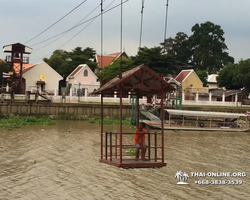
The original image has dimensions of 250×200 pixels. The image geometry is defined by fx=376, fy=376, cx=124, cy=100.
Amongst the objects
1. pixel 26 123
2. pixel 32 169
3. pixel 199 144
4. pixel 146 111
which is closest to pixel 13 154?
pixel 32 169

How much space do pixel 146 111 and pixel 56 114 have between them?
936 cm

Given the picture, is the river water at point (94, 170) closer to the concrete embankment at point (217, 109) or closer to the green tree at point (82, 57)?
the concrete embankment at point (217, 109)

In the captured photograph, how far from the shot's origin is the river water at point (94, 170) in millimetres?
12359

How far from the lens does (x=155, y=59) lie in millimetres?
56094

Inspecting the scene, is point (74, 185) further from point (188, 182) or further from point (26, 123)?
point (26, 123)

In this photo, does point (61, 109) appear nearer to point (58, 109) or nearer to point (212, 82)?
point (58, 109)

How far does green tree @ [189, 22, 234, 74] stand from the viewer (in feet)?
285

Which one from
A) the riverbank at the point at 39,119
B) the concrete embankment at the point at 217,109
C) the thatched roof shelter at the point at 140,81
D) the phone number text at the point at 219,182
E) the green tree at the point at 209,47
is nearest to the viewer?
the thatched roof shelter at the point at 140,81

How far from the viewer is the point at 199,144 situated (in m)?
24.9

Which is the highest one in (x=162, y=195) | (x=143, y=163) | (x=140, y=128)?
(x=140, y=128)

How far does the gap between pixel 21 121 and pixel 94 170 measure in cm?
1974

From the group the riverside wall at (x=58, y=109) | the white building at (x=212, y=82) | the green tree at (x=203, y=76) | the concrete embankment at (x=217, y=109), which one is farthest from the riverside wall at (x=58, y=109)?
the white building at (x=212, y=82)

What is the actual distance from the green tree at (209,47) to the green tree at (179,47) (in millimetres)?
1357

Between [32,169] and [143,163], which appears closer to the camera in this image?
[143,163]
